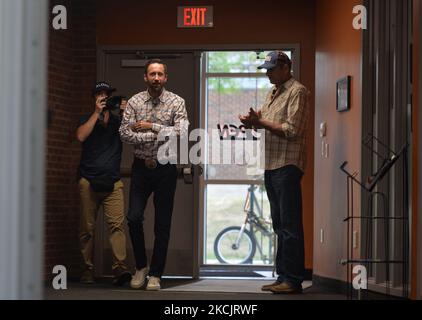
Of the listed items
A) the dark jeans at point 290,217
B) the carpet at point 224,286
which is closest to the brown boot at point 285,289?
the dark jeans at point 290,217

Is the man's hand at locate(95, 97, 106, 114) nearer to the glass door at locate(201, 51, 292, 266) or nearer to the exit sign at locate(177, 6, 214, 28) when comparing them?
the exit sign at locate(177, 6, 214, 28)

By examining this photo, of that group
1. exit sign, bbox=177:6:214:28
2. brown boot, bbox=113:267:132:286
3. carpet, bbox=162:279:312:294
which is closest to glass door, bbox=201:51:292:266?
exit sign, bbox=177:6:214:28

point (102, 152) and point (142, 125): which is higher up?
point (142, 125)

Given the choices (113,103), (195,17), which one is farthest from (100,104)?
(195,17)

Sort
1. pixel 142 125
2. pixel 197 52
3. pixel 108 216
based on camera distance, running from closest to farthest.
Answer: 1. pixel 142 125
2. pixel 108 216
3. pixel 197 52

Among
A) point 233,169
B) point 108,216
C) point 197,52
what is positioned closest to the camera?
point 108,216

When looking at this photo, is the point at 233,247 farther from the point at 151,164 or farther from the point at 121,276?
the point at 151,164

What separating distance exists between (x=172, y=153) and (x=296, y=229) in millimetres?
1027

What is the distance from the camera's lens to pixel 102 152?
706cm

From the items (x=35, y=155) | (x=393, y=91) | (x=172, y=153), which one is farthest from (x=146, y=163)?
(x=35, y=155)

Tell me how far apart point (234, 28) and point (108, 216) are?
2.25 m

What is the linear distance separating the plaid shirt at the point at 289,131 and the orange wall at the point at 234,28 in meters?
1.86

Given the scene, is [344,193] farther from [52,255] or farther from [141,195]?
[52,255]

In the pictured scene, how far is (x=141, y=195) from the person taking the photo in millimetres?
6602
